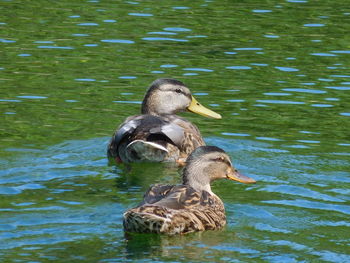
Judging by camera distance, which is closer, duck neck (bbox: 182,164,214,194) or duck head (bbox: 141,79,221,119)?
duck neck (bbox: 182,164,214,194)

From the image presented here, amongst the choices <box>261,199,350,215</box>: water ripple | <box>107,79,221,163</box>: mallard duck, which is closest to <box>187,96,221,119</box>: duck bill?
<box>107,79,221,163</box>: mallard duck

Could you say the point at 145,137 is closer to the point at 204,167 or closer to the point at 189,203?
the point at 204,167

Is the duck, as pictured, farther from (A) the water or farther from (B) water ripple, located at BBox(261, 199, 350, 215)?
(B) water ripple, located at BBox(261, 199, 350, 215)

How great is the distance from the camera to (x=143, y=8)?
23.2 meters

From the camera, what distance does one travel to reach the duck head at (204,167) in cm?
1194

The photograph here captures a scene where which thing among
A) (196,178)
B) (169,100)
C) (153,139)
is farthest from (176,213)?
(169,100)

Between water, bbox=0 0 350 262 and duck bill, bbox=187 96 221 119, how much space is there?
0.78 feet

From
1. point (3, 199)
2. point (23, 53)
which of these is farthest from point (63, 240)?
point (23, 53)

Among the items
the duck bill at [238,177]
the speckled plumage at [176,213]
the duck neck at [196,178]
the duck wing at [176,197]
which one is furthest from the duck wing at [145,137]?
the duck wing at [176,197]

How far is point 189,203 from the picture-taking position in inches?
430

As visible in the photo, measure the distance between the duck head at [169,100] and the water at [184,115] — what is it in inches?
14.4

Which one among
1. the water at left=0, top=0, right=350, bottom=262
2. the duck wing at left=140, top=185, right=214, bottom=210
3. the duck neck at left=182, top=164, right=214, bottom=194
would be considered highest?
the duck wing at left=140, top=185, right=214, bottom=210

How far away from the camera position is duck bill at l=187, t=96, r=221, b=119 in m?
15.5

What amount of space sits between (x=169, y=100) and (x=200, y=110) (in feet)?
1.68
